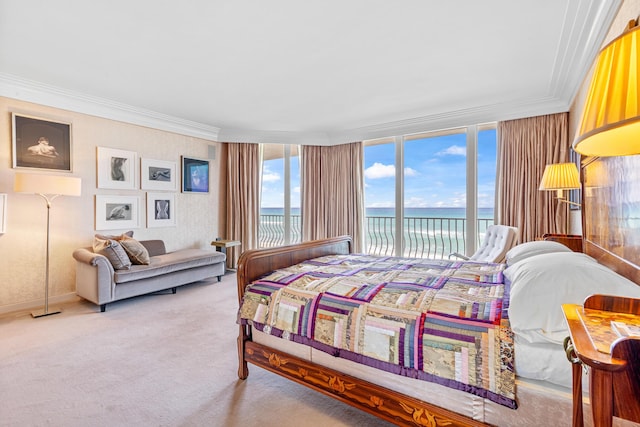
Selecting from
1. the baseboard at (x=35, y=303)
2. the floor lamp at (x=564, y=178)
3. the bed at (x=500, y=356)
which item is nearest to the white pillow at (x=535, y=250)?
the bed at (x=500, y=356)

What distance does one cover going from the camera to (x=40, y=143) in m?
3.57

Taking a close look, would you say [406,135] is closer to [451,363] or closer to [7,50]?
[451,363]

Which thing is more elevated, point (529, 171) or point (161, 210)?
point (529, 171)

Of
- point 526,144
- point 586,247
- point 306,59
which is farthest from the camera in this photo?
point 526,144

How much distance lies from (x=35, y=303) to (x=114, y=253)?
44.3 inches

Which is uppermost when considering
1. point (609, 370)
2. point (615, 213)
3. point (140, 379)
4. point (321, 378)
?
point (615, 213)

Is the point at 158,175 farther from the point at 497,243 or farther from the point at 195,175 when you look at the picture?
the point at 497,243

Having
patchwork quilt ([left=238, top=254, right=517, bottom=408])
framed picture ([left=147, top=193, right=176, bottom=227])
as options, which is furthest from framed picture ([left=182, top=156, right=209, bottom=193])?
patchwork quilt ([left=238, top=254, right=517, bottom=408])

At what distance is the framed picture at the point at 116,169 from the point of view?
4.07 metres

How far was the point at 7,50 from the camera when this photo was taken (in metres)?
2.67

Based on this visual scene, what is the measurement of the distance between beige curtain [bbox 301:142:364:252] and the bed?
3.49 meters

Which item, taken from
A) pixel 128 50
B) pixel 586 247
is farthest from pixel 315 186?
pixel 586 247

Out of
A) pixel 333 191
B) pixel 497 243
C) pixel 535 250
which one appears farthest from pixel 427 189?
pixel 535 250

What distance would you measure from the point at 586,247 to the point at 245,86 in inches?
145
